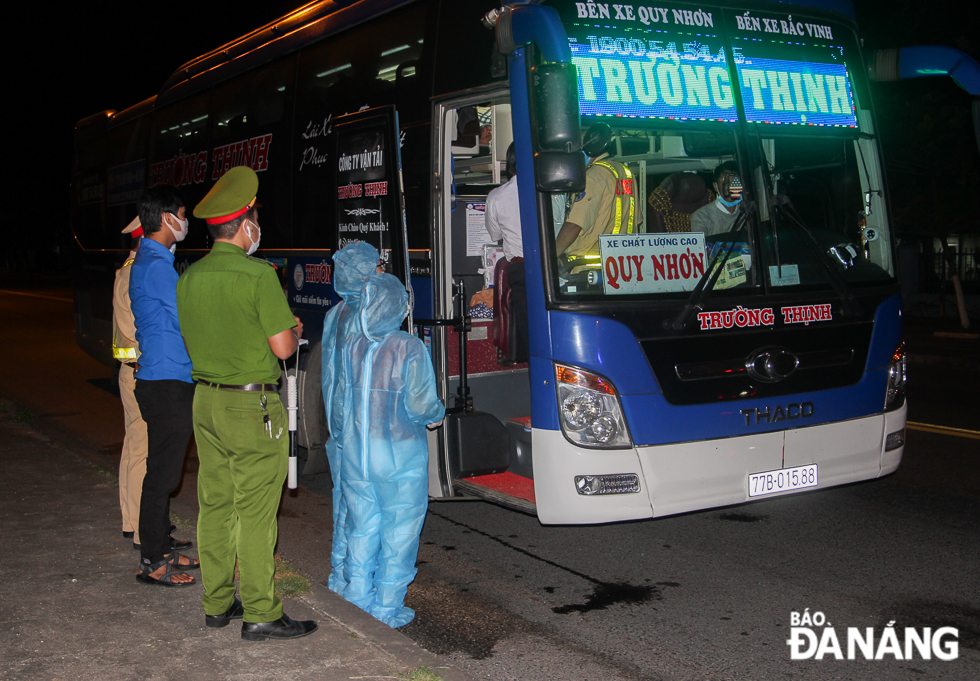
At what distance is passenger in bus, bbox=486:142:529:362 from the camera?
5.74m

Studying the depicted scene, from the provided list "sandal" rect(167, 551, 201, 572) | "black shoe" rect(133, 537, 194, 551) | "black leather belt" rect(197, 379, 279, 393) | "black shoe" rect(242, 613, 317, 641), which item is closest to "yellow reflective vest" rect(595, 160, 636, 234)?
"black leather belt" rect(197, 379, 279, 393)

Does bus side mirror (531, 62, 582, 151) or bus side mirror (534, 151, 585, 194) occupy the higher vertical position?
bus side mirror (531, 62, 582, 151)

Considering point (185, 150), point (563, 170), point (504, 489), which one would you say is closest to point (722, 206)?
point (563, 170)

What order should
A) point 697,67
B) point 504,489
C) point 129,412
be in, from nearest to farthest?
point 697,67 < point 129,412 < point 504,489

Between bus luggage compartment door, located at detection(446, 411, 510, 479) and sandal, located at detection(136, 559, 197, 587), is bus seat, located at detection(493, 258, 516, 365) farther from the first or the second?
sandal, located at detection(136, 559, 197, 587)

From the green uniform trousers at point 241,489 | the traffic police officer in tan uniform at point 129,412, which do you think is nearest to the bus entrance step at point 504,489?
the green uniform trousers at point 241,489

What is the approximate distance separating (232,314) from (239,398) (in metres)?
0.37

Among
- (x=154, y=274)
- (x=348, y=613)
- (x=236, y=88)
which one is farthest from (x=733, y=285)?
(x=236, y=88)

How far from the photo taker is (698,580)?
516 centimetres

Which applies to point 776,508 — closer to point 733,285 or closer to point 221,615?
point 733,285

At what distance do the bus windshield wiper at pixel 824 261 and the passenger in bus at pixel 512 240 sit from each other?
60.0 inches

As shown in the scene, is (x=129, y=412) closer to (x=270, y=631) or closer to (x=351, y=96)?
(x=270, y=631)

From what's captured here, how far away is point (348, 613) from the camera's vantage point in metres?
4.41

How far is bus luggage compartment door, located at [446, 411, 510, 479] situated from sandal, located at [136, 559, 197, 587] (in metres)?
1.60
